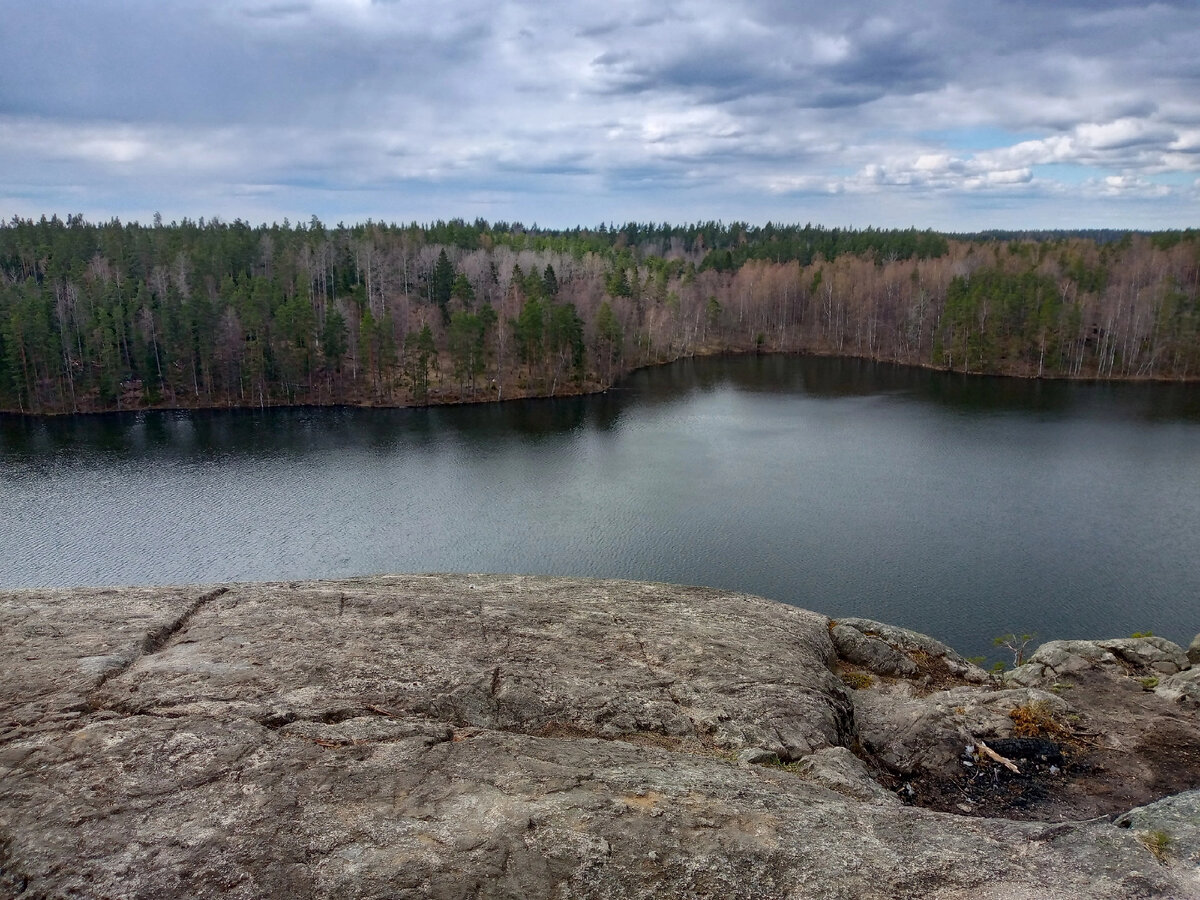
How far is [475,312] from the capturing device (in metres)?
101

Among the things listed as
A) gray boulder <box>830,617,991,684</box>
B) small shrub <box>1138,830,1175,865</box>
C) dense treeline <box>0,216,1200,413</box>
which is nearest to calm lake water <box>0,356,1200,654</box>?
dense treeline <box>0,216,1200,413</box>

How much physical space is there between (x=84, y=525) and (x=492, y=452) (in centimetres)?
2803

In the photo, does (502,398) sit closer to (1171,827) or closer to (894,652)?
(894,652)

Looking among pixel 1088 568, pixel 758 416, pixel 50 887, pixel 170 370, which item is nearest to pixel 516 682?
pixel 50 887

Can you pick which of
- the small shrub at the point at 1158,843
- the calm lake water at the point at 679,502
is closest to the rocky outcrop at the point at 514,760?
the small shrub at the point at 1158,843

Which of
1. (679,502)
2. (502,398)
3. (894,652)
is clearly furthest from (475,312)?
(894,652)

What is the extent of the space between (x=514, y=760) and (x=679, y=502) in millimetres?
37040

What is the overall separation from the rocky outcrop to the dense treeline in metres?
68.4

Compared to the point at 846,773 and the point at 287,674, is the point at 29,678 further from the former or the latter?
the point at 846,773

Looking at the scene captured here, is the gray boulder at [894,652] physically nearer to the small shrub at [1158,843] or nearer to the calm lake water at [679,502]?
the small shrub at [1158,843]

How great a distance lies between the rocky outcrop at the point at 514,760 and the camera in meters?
8.51

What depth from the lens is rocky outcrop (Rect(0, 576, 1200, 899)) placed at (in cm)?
851

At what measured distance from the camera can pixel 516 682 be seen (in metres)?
12.8

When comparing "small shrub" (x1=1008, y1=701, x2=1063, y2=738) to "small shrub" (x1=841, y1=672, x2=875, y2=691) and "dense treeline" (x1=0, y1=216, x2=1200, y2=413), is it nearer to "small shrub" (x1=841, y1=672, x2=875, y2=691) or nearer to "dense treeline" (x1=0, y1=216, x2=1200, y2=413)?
"small shrub" (x1=841, y1=672, x2=875, y2=691)
